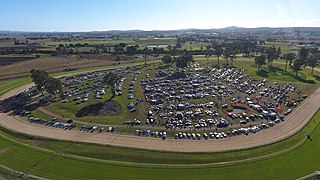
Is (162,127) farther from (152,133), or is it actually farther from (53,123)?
(53,123)

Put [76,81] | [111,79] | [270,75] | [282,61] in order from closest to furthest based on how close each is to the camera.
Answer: [111,79]
[76,81]
[270,75]
[282,61]

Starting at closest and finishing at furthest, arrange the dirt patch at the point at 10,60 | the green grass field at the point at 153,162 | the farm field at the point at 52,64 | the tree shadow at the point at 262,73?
1. the green grass field at the point at 153,162
2. the tree shadow at the point at 262,73
3. the farm field at the point at 52,64
4. the dirt patch at the point at 10,60

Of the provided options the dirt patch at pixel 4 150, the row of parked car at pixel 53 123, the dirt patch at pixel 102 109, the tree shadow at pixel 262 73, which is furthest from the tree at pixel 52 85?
the tree shadow at pixel 262 73

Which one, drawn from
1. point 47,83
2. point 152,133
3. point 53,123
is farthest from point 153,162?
point 47,83

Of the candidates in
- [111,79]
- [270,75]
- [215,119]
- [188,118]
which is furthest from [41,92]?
[270,75]

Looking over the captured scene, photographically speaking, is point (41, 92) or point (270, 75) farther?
point (270, 75)

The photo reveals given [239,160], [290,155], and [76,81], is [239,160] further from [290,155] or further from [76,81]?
[76,81]

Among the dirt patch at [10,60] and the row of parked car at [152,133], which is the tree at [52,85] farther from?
the dirt patch at [10,60]

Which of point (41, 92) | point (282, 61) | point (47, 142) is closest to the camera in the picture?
point (47, 142)
